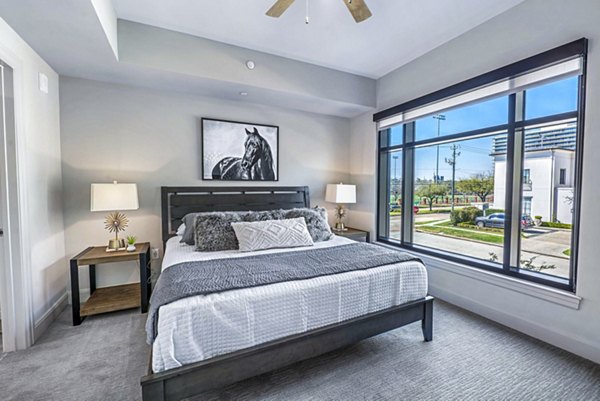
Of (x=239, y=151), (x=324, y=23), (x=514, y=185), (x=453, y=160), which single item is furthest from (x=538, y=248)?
(x=239, y=151)

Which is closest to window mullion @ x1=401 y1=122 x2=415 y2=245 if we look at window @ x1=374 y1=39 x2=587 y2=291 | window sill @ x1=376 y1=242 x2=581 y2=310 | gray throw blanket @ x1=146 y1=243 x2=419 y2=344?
window @ x1=374 y1=39 x2=587 y2=291

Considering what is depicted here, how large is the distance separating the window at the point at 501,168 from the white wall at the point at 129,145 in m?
2.19

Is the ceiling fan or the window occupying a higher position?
the ceiling fan

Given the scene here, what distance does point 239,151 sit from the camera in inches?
146

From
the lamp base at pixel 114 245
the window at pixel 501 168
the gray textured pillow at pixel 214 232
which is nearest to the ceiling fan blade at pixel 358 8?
the window at pixel 501 168

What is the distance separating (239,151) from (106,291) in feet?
7.36

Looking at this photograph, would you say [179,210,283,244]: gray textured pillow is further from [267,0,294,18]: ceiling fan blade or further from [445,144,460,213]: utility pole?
[445,144,460,213]: utility pole

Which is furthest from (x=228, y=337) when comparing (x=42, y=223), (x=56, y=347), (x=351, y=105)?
(x=351, y=105)

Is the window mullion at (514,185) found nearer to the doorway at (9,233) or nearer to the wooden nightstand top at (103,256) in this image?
the wooden nightstand top at (103,256)

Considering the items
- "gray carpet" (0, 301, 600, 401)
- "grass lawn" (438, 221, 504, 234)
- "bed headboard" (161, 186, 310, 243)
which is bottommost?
"gray carpet" (0, 301, 600, 401)

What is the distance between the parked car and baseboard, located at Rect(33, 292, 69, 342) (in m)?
4.31

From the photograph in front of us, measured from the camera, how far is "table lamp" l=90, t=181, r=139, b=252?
8.80 feet

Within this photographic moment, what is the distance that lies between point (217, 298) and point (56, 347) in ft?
5.68

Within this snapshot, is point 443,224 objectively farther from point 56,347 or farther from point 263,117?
point 56,347
